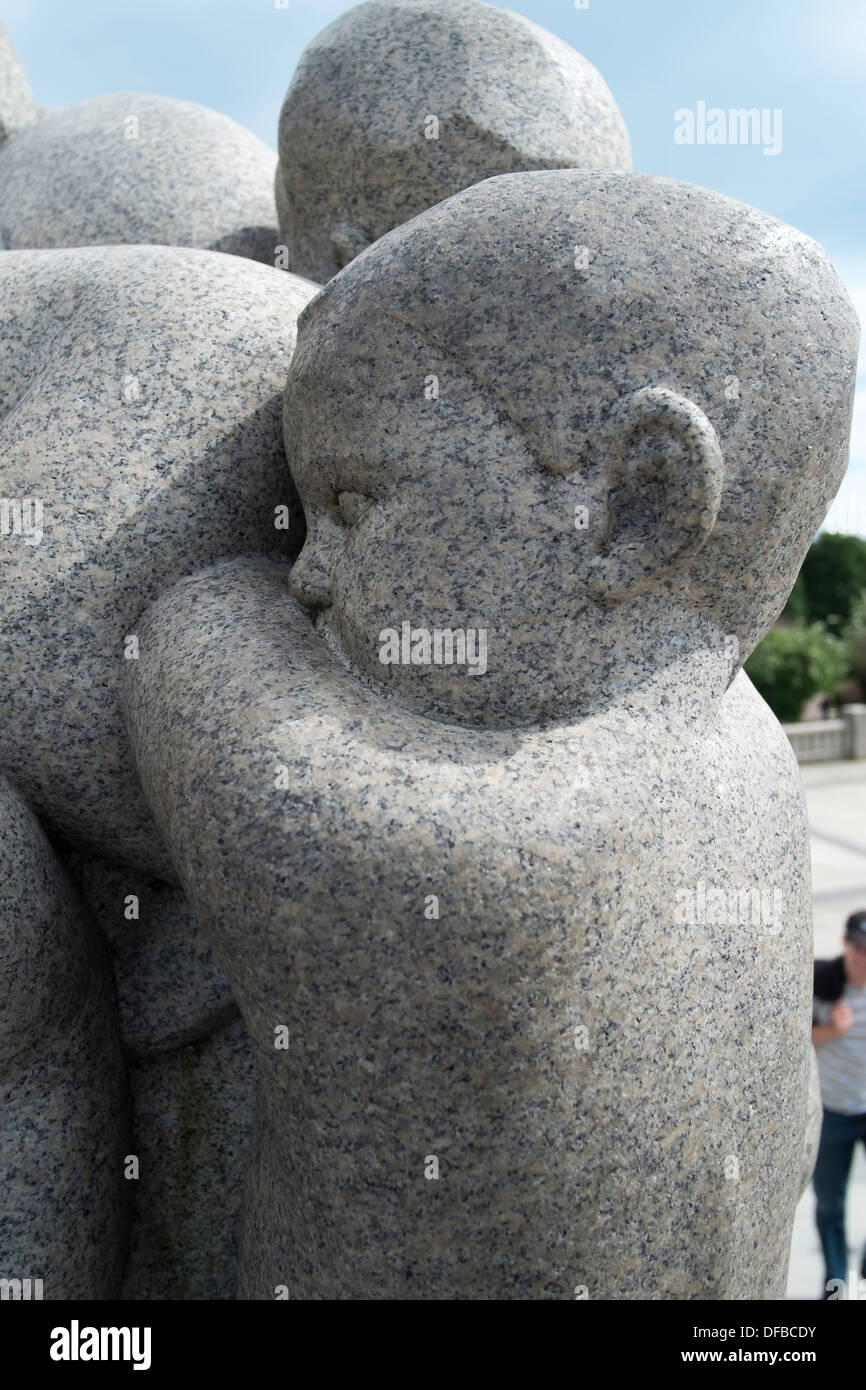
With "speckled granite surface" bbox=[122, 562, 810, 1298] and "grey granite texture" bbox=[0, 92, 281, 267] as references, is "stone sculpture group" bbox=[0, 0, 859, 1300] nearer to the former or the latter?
"speckled granite surface" bbox=[122, 562, 810, 1298]

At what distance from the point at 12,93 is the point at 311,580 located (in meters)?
3.29

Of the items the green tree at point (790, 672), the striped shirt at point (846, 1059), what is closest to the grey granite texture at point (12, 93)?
the striped shirt at point (846, 1059)

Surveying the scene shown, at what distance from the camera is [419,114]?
3119 millimetres

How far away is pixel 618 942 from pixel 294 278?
6.03ft

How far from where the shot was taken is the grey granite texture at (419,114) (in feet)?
10.2

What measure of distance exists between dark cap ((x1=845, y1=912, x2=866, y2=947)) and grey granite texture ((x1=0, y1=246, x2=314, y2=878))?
2.89 meters

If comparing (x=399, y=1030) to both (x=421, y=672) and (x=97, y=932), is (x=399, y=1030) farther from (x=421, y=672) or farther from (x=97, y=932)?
(x=97, y=932)

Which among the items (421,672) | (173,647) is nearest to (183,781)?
(173,647)

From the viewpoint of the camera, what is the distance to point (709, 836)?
→ 221cm
